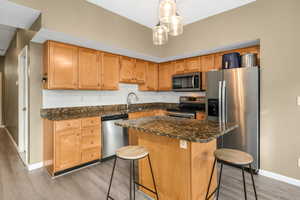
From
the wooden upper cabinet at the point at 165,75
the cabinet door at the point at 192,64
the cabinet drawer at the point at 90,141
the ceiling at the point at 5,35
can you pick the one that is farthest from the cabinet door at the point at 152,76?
the ceiling at the point at 5,35

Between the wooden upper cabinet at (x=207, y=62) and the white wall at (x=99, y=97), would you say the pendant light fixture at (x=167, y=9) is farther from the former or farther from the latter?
the white wall at (x=99, y=97)

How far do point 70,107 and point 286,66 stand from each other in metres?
3.84

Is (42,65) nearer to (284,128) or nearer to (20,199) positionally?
(20,199)

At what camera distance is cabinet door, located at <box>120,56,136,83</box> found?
3678mm

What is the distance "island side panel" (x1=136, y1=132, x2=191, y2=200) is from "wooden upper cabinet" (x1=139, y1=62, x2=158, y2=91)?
257cm

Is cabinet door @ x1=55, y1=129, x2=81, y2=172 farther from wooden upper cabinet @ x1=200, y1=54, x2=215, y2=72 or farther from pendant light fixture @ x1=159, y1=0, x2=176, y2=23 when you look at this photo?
wooden upper cabinet @ x1=200, y1=54, x2=215, y2=72

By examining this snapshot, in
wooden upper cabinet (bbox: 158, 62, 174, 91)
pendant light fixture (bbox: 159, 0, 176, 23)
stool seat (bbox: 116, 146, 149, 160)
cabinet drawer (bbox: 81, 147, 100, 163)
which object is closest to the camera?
Answer: stool seat (bbox: 116, 146, 149, 160)

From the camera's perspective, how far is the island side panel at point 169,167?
4.92 feet

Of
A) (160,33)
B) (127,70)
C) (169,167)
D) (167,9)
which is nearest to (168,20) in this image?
(167,9)

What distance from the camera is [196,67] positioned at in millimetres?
3674

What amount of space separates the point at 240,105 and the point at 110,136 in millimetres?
2481

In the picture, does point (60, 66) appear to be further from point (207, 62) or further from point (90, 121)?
point (207, 62)

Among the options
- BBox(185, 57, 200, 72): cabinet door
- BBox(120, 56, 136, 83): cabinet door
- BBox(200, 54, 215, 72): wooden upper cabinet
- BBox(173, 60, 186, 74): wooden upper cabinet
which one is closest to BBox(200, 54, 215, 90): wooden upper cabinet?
BBox(200, 54, 215, 72): wooden upper cabinet

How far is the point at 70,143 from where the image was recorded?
2527 millimetres
